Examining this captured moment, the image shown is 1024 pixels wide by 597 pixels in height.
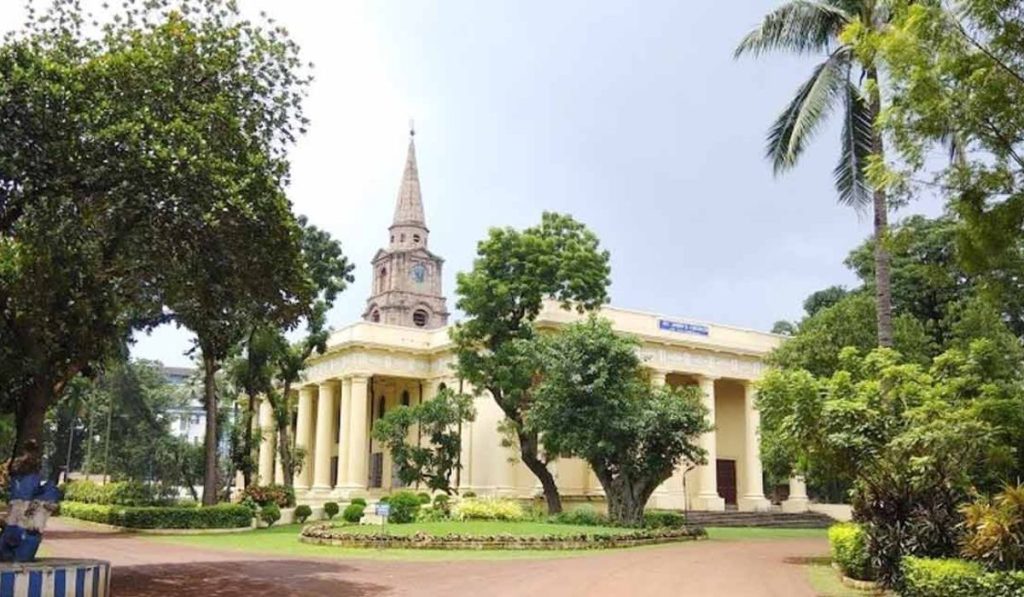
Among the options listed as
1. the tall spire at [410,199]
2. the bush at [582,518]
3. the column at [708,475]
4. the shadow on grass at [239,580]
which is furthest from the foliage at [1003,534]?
the tall spire at [410,199]

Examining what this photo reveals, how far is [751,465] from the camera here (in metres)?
43.9

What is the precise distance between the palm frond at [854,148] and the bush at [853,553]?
751cm

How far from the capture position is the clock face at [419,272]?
6888 centimetres

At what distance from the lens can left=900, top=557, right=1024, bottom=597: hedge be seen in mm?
11644

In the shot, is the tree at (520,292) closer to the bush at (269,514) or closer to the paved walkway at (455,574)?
the bush at (269,514)

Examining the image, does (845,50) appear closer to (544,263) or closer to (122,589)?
(544,263)

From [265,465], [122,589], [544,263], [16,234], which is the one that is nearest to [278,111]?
[16,234]

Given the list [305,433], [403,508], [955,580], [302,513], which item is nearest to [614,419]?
[403,508]

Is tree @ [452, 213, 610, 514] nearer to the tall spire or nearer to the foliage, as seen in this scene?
the foliage

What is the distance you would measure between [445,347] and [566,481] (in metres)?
8.11

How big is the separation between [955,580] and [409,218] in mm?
58031

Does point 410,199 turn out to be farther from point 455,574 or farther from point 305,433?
point 455,574

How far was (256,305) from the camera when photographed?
53.9 feet

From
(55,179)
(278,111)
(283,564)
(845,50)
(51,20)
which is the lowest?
(283,564)
